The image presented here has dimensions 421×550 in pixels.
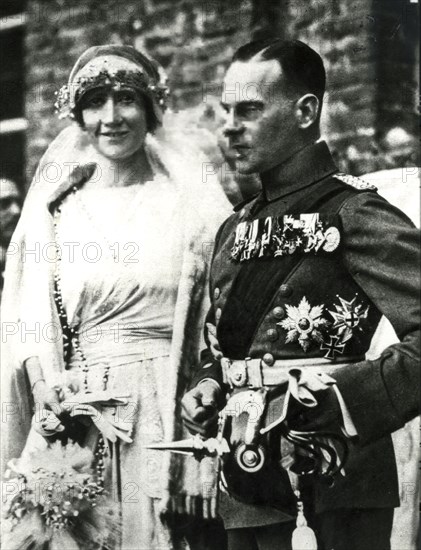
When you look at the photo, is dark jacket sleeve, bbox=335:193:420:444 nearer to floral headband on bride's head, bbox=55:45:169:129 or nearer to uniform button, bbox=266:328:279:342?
uniform button, bbox=266:328:279:342

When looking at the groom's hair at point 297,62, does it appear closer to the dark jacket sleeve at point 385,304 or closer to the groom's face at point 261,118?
the groom's face at point 261,118

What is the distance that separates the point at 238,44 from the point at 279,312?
1.15 metres

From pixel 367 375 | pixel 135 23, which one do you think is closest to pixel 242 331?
pixel 367 375

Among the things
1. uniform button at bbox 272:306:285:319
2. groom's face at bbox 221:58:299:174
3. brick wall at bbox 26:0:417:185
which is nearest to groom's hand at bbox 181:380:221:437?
uniform button at bbox 272:306:285:319

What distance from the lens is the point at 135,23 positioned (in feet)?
14.4

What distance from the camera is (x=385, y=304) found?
3.63 m

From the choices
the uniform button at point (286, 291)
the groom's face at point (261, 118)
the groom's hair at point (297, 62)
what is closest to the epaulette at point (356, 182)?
the groom's face at point (261, 118)

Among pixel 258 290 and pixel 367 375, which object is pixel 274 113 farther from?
pixel 367 375

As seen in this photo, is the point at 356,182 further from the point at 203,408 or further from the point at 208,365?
the point at 203,408

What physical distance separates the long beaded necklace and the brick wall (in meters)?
0.38

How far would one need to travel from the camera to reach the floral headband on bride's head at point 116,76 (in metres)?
4.29

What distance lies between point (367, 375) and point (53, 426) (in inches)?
54.4

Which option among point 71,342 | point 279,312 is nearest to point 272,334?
point 279,312

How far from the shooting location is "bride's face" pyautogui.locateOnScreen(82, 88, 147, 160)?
14.1 feet
